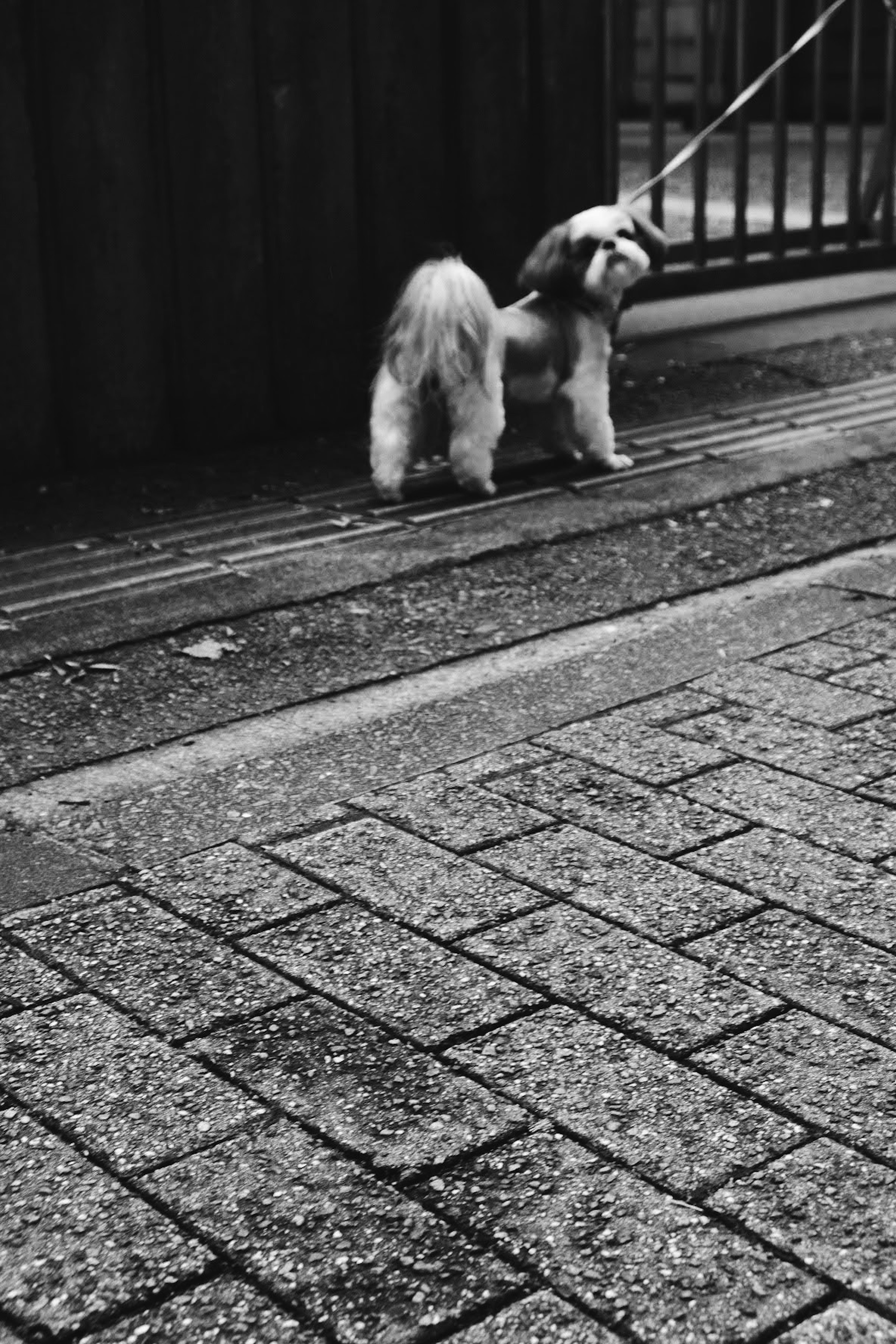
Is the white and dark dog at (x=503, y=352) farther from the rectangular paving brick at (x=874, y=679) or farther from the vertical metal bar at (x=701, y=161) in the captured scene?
the vertical metal bar at (x=701, y=161)

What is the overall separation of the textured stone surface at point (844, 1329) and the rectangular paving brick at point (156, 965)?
1012mm

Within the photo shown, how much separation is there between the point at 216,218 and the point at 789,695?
2.95 meters

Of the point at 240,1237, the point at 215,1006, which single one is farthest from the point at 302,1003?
the point at 240,1237

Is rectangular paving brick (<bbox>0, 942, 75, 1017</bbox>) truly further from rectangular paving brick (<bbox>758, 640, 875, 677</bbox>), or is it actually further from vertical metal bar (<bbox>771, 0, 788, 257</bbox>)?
vertical metal bar (<bbox>771, 0, 788, 257</bbox>)

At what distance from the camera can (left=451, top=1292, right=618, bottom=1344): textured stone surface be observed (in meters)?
2.04

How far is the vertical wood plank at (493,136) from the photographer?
6.46 meters

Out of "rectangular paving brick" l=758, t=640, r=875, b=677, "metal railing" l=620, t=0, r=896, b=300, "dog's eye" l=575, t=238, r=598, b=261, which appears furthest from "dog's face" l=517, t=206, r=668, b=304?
"rectangular paving brick" l=758, t=640, r=875, b=677

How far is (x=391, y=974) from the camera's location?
2.83m

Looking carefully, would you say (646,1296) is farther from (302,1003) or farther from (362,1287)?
(302,1003)

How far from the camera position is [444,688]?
13.6 ft

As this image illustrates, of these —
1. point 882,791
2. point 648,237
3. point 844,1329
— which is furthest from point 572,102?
point 844,1329

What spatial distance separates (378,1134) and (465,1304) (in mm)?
365

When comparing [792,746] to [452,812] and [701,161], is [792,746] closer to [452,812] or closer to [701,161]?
[452,812]

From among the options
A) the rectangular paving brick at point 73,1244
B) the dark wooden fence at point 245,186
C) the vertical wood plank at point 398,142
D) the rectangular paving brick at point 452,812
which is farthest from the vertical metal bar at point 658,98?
the rectangular paving brick at point 73,1244
